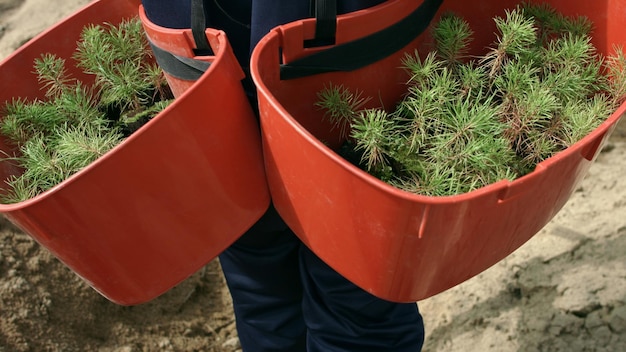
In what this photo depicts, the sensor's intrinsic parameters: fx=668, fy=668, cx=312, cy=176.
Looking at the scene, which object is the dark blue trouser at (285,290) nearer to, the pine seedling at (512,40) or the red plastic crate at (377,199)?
the red plastic crate at (377,199)

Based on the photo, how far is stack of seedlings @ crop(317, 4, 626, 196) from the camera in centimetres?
83

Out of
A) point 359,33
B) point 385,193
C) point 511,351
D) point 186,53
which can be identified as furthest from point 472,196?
point 511,351

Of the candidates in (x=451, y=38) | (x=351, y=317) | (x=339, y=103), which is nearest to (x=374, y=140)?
(x=339, y=103)

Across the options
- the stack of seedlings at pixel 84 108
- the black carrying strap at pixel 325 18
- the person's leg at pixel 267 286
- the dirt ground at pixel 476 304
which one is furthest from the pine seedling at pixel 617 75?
the dirt ground at pixel 476 304

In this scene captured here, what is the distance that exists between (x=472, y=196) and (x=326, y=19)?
28 cm

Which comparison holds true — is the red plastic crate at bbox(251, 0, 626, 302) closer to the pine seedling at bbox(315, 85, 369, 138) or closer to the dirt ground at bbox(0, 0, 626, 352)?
the pine seedling at bbox(315, 85, 369, 138)

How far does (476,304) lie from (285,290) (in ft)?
2.15

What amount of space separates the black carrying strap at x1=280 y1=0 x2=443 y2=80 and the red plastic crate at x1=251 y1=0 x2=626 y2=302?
1 centimetres

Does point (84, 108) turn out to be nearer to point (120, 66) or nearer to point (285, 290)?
point (120, 66)

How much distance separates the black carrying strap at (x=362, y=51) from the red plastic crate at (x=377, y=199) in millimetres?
11

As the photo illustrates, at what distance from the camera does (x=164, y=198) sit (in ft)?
2.66

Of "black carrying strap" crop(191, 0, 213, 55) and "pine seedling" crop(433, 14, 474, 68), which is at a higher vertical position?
"black carrying strap" crop(191, 0, 213, 55)

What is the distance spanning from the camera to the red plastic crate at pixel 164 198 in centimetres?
76

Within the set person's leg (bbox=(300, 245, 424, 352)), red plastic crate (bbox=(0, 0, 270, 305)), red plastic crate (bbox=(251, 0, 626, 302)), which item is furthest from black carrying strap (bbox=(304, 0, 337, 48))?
person's leg (bbox=(300, 245, 424, 352))
